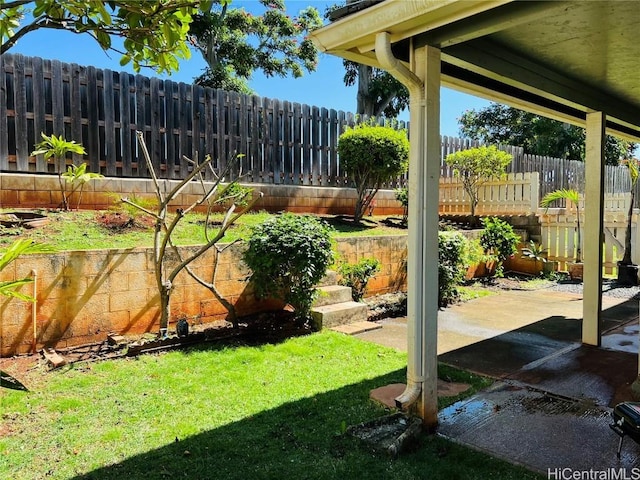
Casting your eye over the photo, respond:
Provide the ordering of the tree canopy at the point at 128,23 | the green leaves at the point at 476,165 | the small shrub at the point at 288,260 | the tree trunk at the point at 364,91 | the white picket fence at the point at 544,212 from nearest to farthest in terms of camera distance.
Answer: the tree canopy at the point at 128,23
the small shrub at the point at 288,260
the white picket fence at the point at 544,212
the green leaves at the point at 476,165
the tree trunk at the point at 364,91

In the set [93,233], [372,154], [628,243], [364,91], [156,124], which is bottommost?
[628,243]

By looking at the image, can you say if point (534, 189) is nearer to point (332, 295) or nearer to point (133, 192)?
point (332, 295)

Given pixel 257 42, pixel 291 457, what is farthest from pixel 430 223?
pixel 257 42

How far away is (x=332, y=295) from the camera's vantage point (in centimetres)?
607

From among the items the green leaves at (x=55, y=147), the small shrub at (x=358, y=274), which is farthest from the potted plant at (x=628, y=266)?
the green leaves at (x=55, y=147)

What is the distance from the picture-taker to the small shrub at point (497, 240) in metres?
9.34

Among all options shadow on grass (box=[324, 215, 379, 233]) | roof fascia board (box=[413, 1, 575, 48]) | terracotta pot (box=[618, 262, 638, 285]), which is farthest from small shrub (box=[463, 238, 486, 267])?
roof fascia board (box=[413, 1, 575, 48])

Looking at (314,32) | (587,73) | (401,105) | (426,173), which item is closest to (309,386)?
(426,173)

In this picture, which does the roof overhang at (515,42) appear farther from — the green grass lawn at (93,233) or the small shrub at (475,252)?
the small shrub at (475,252)

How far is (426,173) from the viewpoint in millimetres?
3131

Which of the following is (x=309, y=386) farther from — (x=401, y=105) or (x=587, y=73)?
(x=401, y=105)

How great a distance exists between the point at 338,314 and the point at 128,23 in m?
4.01

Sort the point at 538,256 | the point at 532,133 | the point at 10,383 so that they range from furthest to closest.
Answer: the point at 532,133
the point at 538,256
the point at 10,383

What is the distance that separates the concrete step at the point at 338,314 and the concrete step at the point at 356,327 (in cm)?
7
